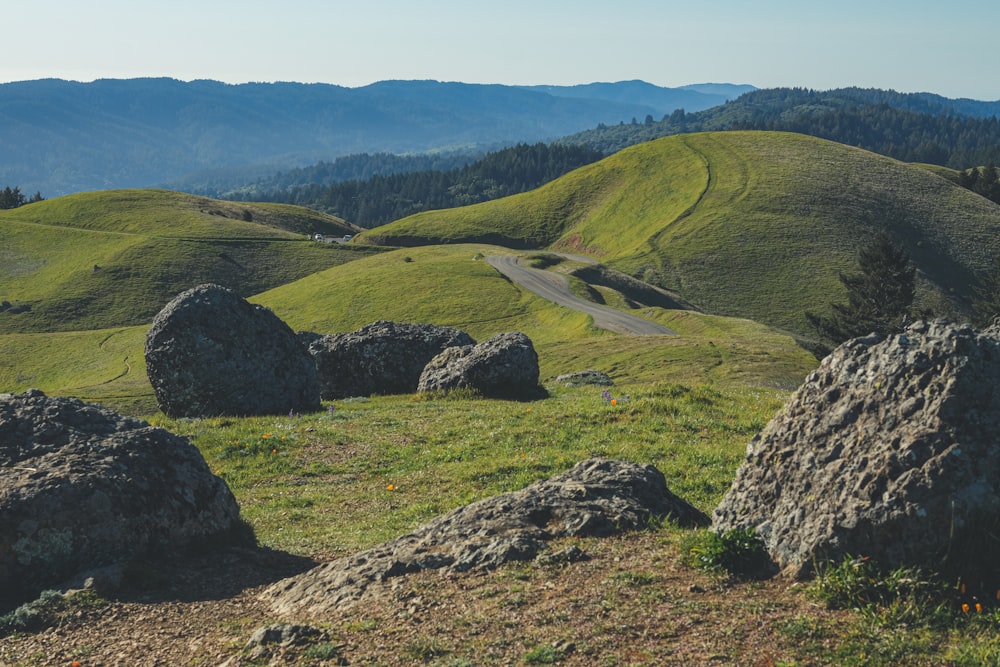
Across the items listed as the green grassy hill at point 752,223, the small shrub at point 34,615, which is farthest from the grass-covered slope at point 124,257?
the small shrub at point 34,615

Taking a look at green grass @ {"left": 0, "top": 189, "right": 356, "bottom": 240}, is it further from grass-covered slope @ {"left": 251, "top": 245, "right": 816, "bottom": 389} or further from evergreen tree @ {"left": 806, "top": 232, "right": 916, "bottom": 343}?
evergreen tree @ {"left": 806, "top": 232, "right": 916, "bottom": 343}

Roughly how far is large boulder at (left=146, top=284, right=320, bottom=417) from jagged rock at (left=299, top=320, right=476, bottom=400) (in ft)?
24.3

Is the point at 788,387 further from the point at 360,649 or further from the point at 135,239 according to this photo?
the point at 135,239

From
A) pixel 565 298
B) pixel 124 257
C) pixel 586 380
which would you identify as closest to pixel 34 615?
pixel 586 380

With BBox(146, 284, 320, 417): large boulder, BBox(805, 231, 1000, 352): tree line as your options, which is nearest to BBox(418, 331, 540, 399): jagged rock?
BBox(146, 284, 320, 417): large boulder

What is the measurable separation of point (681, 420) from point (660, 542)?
11.5 meters

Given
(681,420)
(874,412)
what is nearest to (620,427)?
(681,420)

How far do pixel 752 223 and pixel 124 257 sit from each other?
109m

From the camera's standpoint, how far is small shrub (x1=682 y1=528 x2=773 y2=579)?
34.3 feet

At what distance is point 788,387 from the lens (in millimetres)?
48031

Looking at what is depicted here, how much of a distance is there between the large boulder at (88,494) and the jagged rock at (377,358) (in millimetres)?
22693

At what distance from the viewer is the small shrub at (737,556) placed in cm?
1045

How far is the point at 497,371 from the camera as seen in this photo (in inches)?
1292

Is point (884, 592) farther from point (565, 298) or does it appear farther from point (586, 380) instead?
point (565, 298)
